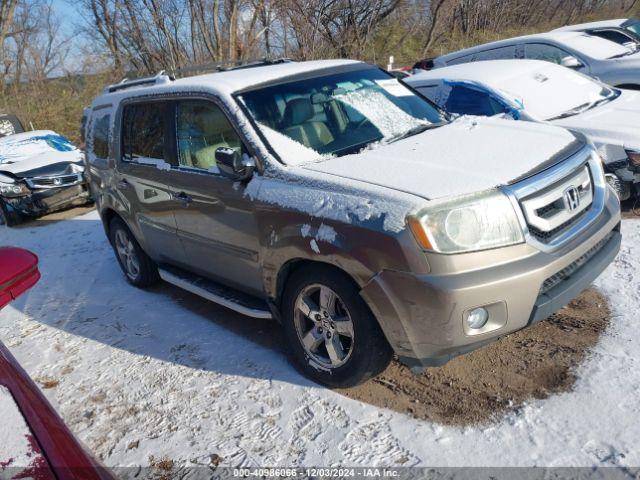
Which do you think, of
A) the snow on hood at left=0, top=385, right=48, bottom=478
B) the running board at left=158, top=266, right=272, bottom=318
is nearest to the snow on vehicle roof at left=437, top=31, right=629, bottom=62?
the running board at left=158, top=266, right=272, bottom=318

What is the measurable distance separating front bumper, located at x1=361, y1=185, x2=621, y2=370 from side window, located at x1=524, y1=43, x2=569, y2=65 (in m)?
6.42

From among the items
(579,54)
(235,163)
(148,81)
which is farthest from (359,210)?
(579,54)

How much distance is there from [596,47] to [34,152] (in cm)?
961

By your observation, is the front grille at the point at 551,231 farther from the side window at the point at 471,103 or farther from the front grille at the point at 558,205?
the side window at the point at 471,103

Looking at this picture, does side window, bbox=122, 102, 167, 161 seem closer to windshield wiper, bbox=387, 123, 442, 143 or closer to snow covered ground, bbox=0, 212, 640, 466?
snow covered ground, bbox=0, 212, 640, 466

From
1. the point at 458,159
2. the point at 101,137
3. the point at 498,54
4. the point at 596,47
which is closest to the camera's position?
the point at 458,159

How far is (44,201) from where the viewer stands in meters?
9.13

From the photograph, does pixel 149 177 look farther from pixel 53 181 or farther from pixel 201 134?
pixel 53 181

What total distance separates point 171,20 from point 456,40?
10964 millimetres

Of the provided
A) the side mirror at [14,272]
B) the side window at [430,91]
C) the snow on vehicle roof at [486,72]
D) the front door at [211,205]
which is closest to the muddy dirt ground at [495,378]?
the front door at [211,205]

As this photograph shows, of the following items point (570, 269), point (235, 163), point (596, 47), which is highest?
point (235, 163)

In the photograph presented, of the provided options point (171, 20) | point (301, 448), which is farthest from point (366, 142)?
point (171, 20)

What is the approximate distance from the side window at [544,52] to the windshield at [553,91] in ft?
6.02

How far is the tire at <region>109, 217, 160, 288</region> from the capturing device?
524 cm
